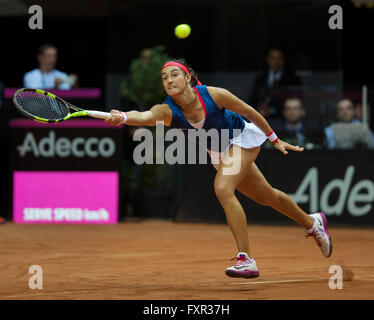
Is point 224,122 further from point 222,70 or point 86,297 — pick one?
point 222,70

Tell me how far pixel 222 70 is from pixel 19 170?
4.44 meters

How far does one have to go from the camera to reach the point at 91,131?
9.69 m

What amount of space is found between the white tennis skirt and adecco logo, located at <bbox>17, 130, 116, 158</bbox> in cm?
438

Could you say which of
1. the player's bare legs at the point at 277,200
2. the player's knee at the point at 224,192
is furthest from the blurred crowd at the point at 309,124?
the player's knee at the point at 224,192

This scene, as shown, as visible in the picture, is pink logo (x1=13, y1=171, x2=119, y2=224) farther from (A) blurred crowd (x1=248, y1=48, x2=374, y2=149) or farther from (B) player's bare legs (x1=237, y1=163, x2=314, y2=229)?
(B) player's bare legs (x1=237, y1=163, x2=314, y2=229)

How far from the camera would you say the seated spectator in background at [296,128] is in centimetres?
929

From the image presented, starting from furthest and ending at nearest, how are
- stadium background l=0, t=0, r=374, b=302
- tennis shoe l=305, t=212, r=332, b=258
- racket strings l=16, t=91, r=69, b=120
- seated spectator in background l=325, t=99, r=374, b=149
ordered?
1. seated spectator in background l=325, t=99, r=374, b=149
2. tennis shoe l=305, t=212, r=332, b=258
3. stadium background l=0, t=0, r=374, b=302
4. racket strings l=16, t=91, r=69, b=120

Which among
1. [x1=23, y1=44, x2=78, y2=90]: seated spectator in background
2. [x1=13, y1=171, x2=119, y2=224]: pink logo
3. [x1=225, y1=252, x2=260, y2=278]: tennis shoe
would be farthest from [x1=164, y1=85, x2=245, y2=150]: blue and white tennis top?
[x1=23, y1=44, x2=78, y2=90]: seated spectator in background

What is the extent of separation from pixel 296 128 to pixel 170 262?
382cm

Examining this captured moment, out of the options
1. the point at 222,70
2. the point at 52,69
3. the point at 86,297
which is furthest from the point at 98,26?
the point at 86,297

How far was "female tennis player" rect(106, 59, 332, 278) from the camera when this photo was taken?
4.96 metres

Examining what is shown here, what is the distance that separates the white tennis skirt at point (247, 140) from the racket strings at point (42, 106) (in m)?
1.23

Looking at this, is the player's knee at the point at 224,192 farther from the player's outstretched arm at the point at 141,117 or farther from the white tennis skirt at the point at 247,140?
the player's outstretched arm at the point at 141,117

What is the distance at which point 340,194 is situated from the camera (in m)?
9.09
